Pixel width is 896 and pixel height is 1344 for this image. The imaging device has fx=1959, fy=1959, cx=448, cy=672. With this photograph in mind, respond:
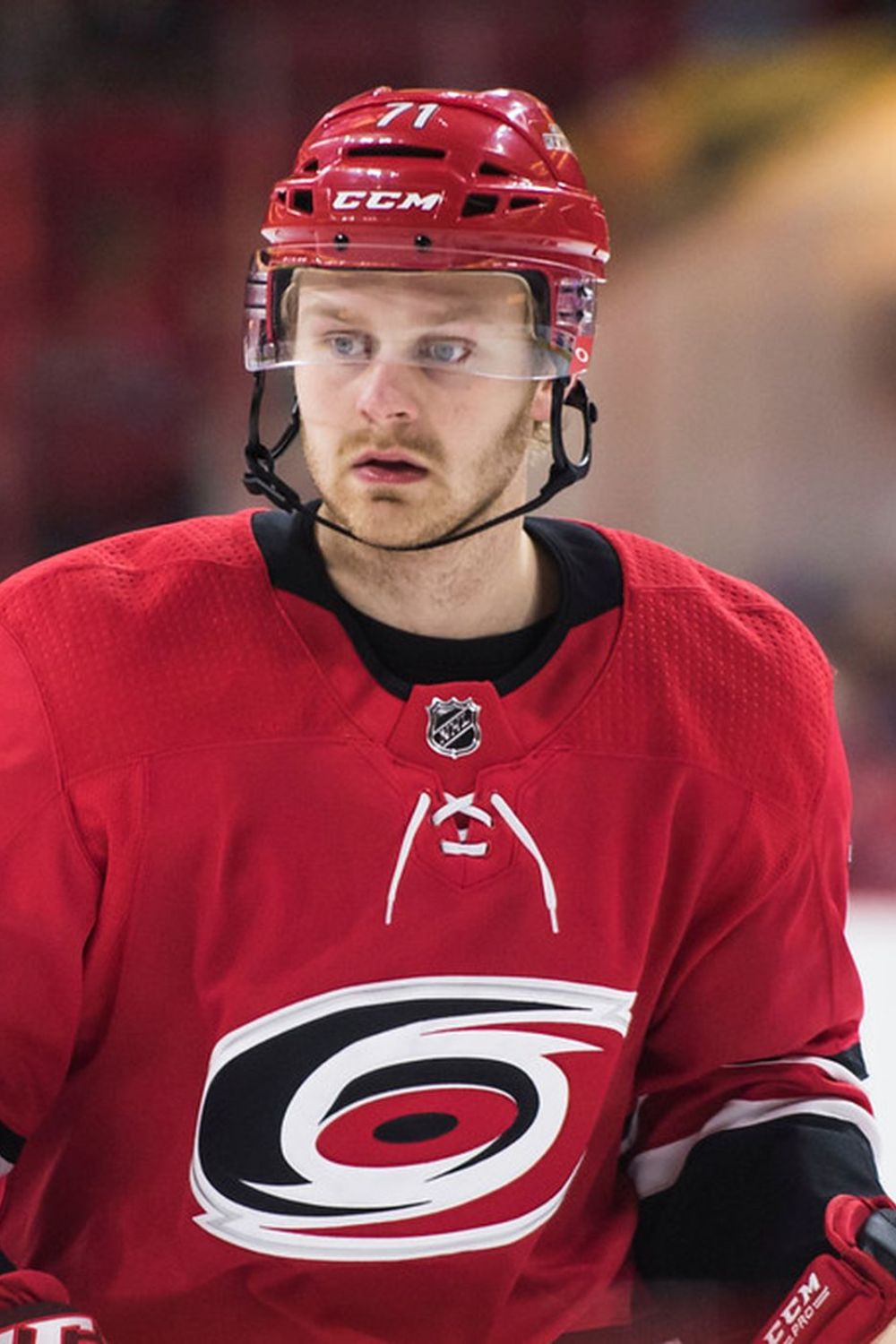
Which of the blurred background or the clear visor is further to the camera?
the blurred background

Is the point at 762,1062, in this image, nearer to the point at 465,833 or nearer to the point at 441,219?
the point at 465,833

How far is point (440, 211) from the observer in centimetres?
153

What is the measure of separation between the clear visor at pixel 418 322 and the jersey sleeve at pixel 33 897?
1.14 feet

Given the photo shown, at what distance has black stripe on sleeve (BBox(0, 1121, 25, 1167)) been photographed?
5.00 feet

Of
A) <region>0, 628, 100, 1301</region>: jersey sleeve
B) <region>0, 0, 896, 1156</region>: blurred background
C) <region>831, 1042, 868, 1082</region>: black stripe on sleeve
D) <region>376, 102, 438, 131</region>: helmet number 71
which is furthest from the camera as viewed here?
<region>0, 0, 896, 1156</region>: blurred background

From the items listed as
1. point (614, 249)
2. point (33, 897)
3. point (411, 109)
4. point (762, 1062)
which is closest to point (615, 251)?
point (614, 249)

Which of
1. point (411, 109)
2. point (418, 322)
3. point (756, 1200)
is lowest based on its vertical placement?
point (756, 1200)

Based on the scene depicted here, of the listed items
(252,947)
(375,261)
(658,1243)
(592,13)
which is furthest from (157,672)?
(592,13)

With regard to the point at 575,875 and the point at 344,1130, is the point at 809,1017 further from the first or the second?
the point at 344,1130

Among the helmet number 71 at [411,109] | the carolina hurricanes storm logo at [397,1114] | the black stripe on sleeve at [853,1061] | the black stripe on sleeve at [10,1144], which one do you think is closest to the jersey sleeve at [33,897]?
the black stripe on sleeve at [10,1144]

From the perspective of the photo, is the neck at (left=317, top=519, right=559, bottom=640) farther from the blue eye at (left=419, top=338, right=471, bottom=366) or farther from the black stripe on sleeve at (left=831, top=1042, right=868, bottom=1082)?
the black stripe on sleeve at (left=831, top=1042, right=868, bottom=1082)

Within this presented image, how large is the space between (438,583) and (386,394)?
0.55 ft

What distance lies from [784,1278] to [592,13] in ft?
10.6

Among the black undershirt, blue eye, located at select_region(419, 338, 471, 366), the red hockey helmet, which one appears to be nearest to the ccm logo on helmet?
the red hockey helmet
